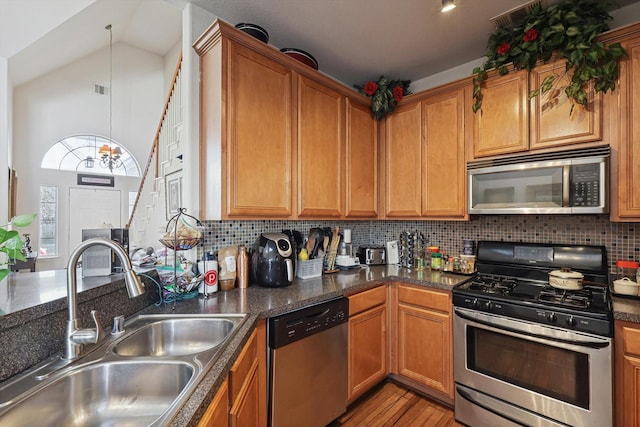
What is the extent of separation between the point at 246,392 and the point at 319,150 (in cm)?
160

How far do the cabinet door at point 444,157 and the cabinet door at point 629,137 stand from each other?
2.74 feet

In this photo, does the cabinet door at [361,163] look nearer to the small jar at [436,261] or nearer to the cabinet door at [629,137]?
the small jar at [436,261]

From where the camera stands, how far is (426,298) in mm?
2004

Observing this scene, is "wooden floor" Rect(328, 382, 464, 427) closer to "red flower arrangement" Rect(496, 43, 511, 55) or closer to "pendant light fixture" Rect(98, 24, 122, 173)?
"red flower arrangement" Rect(496, 43, 511, 55)

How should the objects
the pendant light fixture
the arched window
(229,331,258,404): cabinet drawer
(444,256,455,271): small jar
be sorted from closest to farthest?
(229,331,258,404): cabinet drawer → (444,256,455,271): small jar → the arched window → the pendant light fixture

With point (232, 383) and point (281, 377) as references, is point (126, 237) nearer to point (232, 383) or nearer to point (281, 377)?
point (232, 383)

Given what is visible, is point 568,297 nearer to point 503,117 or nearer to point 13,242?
point 503,117

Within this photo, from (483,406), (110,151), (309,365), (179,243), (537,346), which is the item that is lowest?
(483,406)

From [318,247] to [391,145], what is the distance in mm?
1174

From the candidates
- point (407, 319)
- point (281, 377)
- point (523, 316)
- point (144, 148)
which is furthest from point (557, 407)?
point (144, 148)

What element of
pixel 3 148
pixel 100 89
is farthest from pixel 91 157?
pixel 3 148

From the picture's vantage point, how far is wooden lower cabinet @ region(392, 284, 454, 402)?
191cm

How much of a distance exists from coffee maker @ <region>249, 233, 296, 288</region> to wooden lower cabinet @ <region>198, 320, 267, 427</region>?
40 cm

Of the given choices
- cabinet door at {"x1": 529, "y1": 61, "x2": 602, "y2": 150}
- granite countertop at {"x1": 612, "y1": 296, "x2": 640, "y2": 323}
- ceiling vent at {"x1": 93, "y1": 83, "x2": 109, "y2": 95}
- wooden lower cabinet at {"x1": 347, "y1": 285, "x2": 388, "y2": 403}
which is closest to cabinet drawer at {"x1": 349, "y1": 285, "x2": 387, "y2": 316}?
wooden lower cabinet at {"x1": 347, "y1": 285, "x2": 388, "y2": 403}
